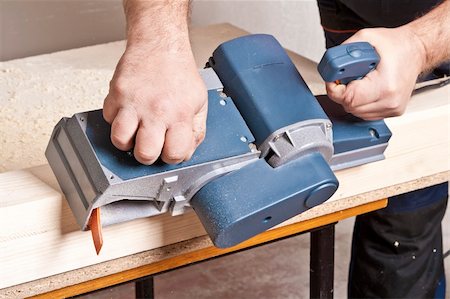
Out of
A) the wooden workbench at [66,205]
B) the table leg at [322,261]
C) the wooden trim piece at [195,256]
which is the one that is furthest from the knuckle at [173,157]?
the table leg at [322,261]

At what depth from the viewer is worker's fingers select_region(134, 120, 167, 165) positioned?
0.98 metres

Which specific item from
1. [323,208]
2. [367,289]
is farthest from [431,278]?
[323,208]

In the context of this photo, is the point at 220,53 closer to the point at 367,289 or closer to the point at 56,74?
the point at 56,74

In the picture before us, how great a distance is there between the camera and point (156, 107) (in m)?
1.01

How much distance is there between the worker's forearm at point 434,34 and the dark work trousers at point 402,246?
1.71 ft

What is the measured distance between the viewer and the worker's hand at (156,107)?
99 centimetres

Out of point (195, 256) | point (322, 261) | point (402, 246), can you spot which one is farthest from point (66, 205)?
point (402, 246)

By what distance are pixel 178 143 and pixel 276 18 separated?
161 centimetres

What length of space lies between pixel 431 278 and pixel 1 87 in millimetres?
1009

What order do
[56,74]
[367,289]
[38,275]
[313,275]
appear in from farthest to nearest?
[367,289] → [56,74] → [313,275] → [38,275]

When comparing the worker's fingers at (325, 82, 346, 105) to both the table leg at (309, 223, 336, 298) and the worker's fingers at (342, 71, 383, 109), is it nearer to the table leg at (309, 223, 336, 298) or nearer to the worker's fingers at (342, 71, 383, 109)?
the worker's fingers at (342, 71, 383, 109)

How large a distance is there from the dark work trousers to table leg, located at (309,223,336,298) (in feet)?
1.27

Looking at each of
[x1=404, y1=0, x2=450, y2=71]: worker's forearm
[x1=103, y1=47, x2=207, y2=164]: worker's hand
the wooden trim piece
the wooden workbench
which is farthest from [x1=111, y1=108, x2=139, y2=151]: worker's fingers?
[x1=404, y1=0, x2=450, y2=71]: worker's forearm

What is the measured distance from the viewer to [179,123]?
1.01m
